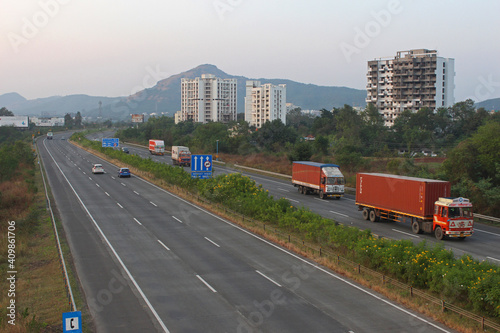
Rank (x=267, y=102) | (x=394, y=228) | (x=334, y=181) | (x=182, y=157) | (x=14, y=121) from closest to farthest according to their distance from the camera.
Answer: (x=394, y=228), (x=334, y=181), (x=182, y=157), (x=14, y=121), (x=267, y=102)

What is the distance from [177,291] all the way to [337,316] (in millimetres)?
6269

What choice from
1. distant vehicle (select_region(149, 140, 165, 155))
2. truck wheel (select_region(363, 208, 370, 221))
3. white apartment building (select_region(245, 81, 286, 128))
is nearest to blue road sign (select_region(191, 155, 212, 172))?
truck wheel (select_region(363, 208, 370, 221))

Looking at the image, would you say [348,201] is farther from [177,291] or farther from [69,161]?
[69,161]

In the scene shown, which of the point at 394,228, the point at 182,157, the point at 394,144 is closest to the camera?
the point at 394,228

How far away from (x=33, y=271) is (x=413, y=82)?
13884 cm

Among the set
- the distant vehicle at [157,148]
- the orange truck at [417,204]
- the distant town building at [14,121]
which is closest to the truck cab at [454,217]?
the orange truck at [417,204]

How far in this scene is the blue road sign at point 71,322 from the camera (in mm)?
10457

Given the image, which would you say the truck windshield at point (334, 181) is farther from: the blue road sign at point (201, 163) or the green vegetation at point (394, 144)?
the blue road sign at point (201, 163)

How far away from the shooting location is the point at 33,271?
69.1 feet

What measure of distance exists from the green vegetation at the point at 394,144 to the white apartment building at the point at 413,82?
24.0 metres

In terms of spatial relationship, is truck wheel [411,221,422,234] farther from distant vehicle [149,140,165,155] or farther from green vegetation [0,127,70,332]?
distant vehicle [149,140,165,155]

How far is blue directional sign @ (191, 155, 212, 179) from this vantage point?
4147cm

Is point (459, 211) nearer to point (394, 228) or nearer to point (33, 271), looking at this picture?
point (394, 228)

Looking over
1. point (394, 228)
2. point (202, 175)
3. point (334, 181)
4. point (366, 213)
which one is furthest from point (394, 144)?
point (394, 228)
